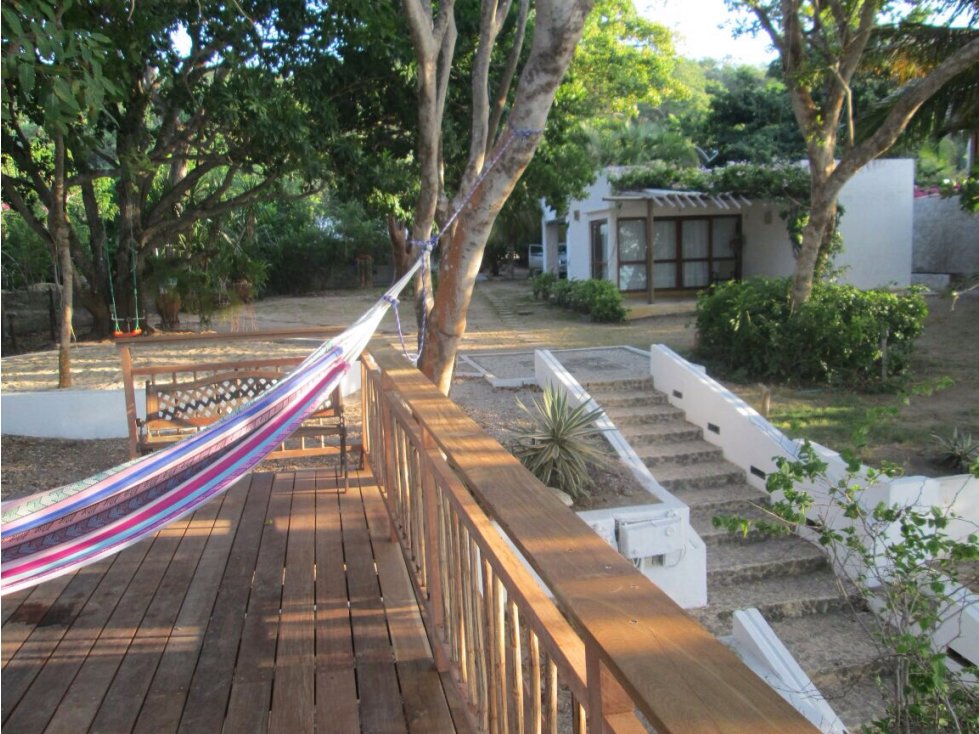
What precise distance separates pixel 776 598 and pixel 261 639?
187 inches

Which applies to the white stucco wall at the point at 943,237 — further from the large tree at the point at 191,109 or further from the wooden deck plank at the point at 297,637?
the wooden deck plank at the point at 297,637

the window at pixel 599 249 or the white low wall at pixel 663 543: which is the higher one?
the window at pixel 599 249

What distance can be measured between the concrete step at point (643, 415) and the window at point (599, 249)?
8.67 metres

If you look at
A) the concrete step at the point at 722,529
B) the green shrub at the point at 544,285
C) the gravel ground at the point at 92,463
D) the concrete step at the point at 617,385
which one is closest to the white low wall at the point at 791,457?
the concrete step at the point at 617,385

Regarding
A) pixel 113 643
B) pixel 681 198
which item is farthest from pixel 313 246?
pixel 113 643

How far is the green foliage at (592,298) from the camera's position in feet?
48.6

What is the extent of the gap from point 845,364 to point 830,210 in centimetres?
180

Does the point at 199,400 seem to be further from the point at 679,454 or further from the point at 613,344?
the point at 613,344

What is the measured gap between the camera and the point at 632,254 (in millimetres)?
16906

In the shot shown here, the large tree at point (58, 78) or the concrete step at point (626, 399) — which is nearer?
the large tree at point (58, 78)

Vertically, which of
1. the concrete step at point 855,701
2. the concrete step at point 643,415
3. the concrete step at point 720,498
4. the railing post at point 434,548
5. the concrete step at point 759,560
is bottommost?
the concrete step at point 855,701

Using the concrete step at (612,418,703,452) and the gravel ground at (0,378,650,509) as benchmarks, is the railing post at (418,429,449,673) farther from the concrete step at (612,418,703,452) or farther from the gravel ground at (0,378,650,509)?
the concrete step at (612,418,703,452)

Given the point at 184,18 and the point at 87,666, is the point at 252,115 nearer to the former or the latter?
the point at 184,18

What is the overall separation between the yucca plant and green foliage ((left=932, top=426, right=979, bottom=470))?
10.1 feet
